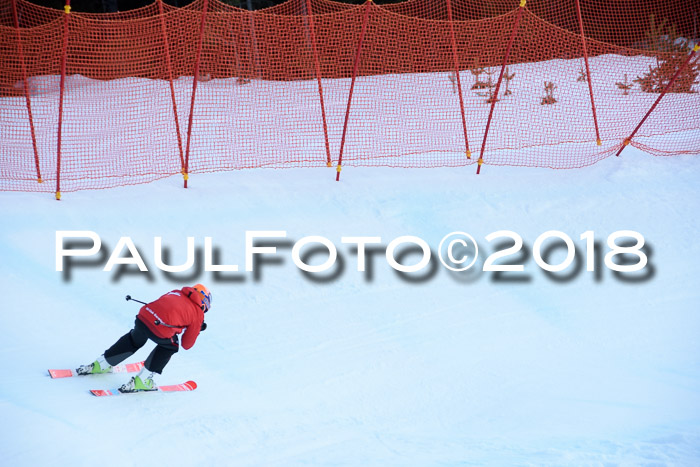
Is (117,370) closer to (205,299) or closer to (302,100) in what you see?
(205,299)

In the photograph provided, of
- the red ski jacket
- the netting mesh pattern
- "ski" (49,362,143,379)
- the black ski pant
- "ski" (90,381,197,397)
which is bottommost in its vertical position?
"ski" (90,381,197,397)

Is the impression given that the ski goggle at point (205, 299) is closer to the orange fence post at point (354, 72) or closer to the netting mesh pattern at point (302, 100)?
the netting mesh pattern at point (302, 100)

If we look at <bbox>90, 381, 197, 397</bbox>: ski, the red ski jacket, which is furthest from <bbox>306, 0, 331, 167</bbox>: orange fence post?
<bbox>90, 381, 197, 397</bbox>: ski

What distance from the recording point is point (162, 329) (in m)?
6.07

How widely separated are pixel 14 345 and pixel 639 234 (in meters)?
7.08

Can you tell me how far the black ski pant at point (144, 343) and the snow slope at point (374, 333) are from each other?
0.89 feet

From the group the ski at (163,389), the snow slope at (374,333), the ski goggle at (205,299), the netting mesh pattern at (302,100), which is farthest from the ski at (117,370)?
the netting mesh pattern at (302,100)

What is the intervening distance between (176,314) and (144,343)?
16.2 inches

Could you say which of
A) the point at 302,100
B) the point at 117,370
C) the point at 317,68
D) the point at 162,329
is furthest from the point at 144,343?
the point at 302,100

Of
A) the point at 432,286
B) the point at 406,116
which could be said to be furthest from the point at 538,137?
the point at 432,286

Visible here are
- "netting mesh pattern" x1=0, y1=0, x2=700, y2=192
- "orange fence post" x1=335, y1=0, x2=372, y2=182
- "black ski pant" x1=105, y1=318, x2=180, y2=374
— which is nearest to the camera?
"black ski pant" x1=105, y1=318, x2=180, y2=374

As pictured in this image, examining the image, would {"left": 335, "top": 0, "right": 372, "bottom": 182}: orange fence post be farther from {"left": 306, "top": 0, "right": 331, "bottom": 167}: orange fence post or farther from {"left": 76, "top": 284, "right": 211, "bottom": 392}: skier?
A: {"left": 76, "top": 284, "right": 211, "bottom": 392}: skier

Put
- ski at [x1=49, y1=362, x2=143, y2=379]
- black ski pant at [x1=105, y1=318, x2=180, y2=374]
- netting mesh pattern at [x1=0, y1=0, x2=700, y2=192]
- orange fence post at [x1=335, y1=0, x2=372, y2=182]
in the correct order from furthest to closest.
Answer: netting mesh pattern at [x1=0, y1=0, x2=700, y2=192] < orange fence post at [x1=335, y1=0, x2=372, y2=182] < ski at [x1=49, y1=362, x2=143, y2=379] < black ski pant at [x1=105, y1=318, x2=180, y2=374]

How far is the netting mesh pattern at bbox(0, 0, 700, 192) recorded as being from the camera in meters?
9.91
